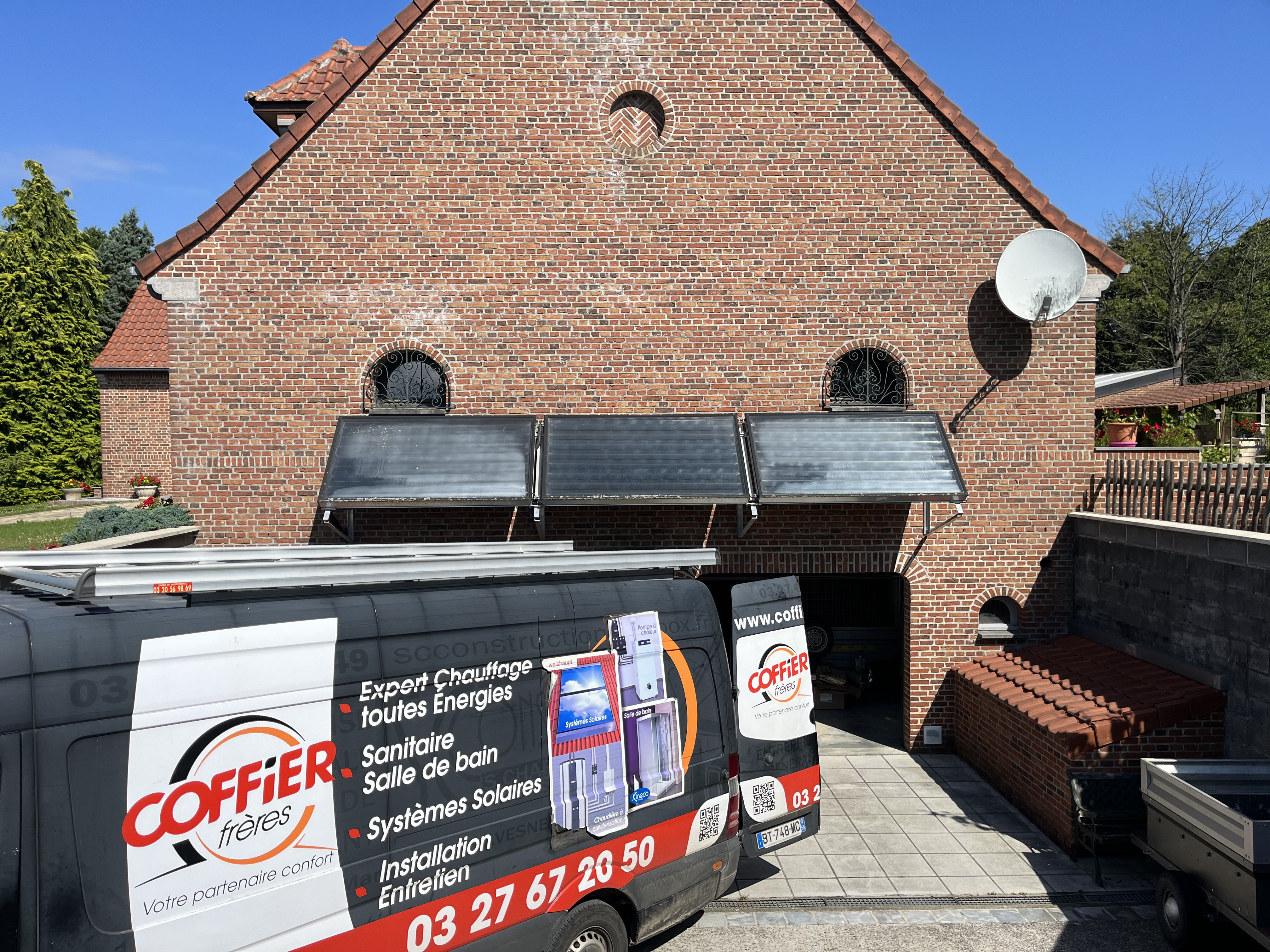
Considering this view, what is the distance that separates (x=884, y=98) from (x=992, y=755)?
26.1 ft

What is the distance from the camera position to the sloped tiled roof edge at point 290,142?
994 centimetres

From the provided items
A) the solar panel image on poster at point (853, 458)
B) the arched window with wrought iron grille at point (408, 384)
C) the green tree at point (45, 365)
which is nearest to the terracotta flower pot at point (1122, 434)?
the solar panel image on poster at point (853, 458)

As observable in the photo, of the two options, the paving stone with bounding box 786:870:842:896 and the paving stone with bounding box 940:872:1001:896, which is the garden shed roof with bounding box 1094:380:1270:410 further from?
the paving stone with bounding box 786:870:842:896

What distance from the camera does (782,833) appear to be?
6988mm

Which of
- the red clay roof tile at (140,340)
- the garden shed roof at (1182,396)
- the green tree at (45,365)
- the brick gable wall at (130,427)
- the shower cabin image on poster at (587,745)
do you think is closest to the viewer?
the shower cabin image on poster at (587,745)

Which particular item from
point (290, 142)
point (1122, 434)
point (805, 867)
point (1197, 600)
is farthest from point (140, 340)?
point (1197, 600)

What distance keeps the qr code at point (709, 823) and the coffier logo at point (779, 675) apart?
1085 millimetres

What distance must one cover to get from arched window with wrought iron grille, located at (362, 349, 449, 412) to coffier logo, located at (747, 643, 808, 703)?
5267 millimetres

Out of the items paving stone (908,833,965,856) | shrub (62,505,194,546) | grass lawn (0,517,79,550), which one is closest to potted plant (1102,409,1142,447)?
paving stone (908,833,965,856)

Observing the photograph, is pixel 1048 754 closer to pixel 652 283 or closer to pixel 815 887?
pixel 815 887

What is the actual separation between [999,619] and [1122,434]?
12.6 feet

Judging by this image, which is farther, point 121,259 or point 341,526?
point 121,259

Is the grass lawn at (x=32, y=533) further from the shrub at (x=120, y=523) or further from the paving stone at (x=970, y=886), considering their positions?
the paving stone at (x=970, y=886)

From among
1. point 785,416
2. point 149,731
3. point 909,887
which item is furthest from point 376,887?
point 785,416
